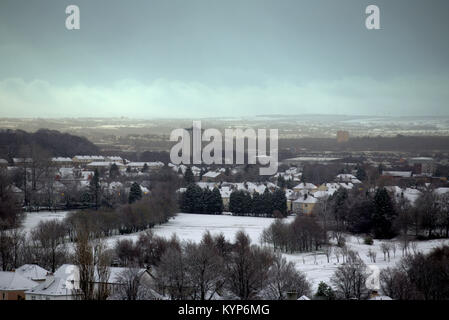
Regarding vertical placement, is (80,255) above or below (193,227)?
above

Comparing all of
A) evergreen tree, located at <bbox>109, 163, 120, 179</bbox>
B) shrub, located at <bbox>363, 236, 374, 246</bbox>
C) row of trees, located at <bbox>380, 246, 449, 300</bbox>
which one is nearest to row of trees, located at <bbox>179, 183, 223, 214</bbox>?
shrub, located at <bbox>363, 236, 374, 246</bbox>

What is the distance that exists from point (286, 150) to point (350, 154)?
9.69 m

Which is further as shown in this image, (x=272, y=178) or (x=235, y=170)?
(x=235, y=170)

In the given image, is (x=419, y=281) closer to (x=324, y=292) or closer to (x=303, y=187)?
(x=324, y=292)

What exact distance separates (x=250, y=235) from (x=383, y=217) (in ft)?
21.6

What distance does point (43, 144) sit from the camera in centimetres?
7369

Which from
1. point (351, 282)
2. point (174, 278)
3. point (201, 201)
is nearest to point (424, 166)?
point (201, 201)

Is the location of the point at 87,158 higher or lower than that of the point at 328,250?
lower

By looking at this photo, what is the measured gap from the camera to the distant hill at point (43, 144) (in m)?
66.2

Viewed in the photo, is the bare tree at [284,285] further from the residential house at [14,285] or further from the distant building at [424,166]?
the distant building at [424,166]

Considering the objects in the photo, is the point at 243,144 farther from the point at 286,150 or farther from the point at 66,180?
the point at 66,180

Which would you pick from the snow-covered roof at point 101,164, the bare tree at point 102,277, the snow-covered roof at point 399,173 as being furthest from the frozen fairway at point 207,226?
the snow-covered roof at point 101,164

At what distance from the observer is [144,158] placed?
7781cm
